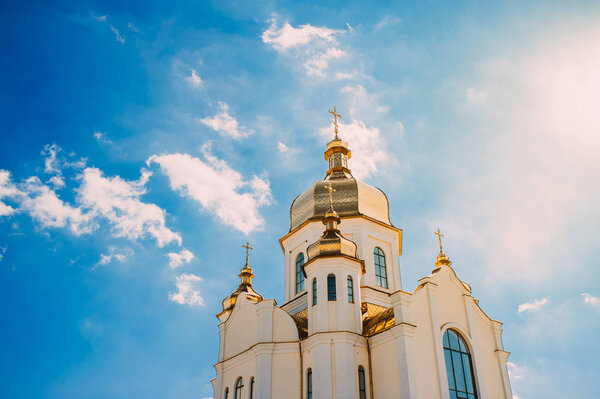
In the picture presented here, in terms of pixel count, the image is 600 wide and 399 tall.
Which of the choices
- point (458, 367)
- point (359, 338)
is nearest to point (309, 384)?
point (359, 338)

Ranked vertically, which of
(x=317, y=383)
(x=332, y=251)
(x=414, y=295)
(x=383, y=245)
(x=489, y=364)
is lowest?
(x=317, y=383)

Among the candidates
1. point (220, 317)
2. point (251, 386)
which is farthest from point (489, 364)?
point (220, 317)

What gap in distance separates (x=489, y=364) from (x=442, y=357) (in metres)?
2.82

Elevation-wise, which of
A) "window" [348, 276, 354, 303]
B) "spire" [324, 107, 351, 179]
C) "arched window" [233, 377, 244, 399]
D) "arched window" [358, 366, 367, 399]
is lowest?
"arched window" [358, 366, 367, 399]

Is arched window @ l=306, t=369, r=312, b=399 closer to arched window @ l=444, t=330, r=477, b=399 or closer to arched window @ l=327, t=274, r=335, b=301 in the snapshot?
arched window @ l=327, t=274, r=335, b=301

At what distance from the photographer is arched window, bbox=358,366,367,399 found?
746 inches

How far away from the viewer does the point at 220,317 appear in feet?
90.6

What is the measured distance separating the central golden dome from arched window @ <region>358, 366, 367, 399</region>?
7.98 m

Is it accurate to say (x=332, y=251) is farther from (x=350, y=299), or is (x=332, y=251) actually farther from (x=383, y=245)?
(x=383, y=245)

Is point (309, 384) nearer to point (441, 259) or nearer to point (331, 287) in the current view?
point (331, 287)

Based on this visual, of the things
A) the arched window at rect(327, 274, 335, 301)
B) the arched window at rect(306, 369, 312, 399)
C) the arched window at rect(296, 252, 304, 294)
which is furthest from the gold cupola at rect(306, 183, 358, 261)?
the arched window at rect(306, 369, 312, 399)

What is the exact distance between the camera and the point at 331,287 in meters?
20.9

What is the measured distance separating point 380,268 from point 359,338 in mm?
5845

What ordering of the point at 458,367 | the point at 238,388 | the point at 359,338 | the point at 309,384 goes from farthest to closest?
the point at 238,388, the point at 458,367, the point at 359,338, the point at 309,384
